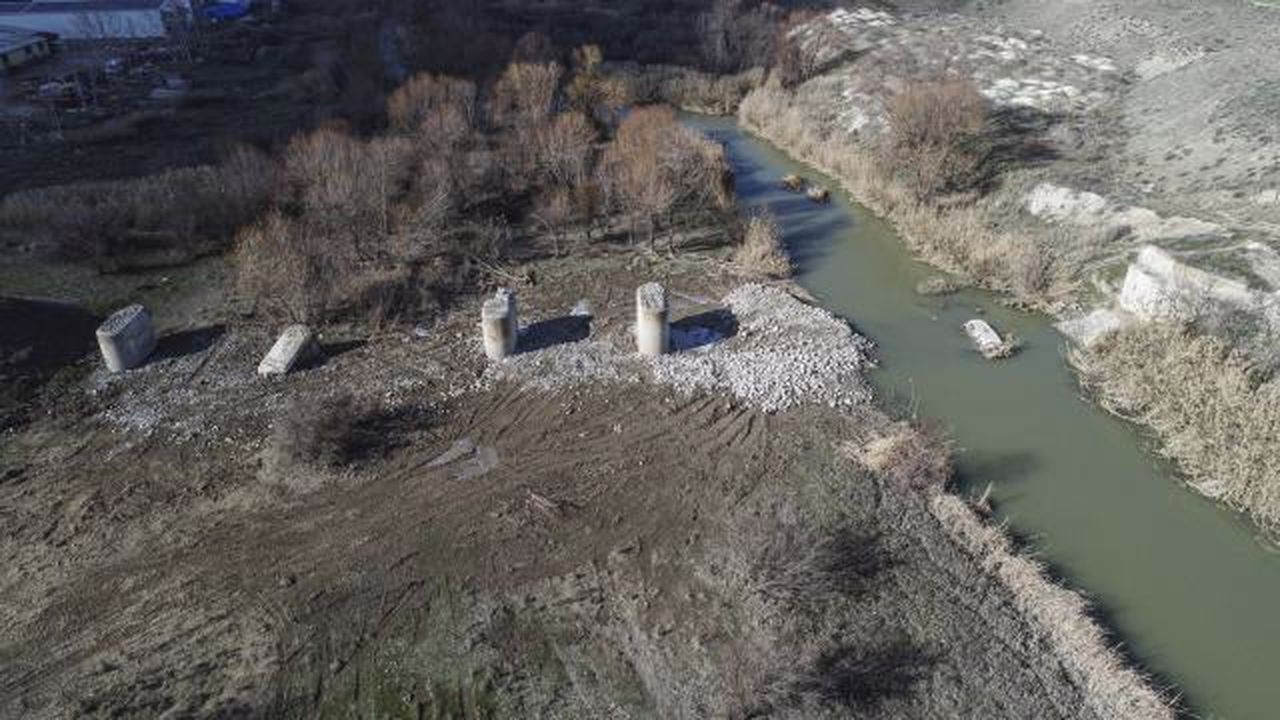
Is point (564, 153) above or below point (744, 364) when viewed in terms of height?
above

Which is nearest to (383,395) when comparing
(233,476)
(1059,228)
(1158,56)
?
(233,476)

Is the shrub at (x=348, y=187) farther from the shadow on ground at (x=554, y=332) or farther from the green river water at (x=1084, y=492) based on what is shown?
the green river water at (x=1084, y=492)

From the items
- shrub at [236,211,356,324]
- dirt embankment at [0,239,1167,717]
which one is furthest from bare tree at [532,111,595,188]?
dirt embankment at [0,239,1167,717]

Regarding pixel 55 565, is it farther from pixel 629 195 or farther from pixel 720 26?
pixel 720 26

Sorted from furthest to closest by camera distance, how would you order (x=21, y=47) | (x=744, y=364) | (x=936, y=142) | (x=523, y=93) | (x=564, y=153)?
(x=21, y=47) → (x=523, y=93) → (x=936, y=142) → (x=564, y=153) → (x=744, y=364)

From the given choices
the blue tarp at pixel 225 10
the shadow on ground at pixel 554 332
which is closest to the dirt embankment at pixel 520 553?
the shadow on ground at pixel 554 332

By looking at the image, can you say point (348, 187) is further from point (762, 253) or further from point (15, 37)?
point (15, 37)

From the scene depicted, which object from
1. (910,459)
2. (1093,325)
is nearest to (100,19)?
(910,459)
